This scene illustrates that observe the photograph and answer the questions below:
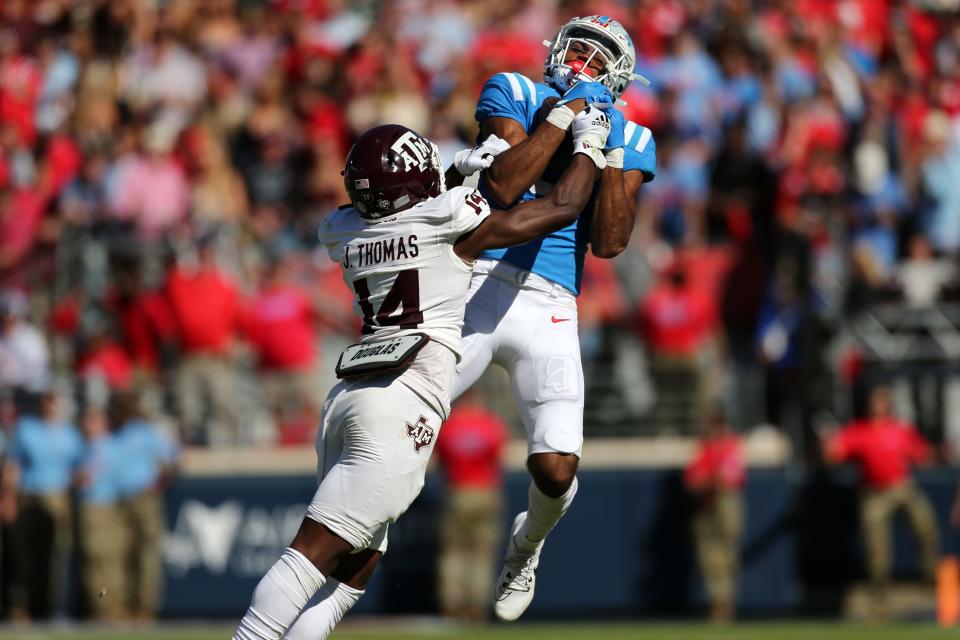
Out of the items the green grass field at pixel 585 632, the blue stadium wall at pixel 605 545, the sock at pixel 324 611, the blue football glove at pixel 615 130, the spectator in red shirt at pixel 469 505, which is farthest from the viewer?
the blue stadium wall at pixel 605 545

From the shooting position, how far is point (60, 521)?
589 inches

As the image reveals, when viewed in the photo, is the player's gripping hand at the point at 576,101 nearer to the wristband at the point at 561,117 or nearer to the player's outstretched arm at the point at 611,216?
the wristband at the point at 561,117

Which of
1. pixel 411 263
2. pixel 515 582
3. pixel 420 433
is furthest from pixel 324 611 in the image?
pixel 411 263

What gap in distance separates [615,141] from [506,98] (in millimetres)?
551

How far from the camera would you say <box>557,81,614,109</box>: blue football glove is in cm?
741

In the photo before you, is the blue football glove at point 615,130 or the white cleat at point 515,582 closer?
the blue football glove at point 615,130

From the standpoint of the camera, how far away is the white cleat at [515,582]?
25.8ft

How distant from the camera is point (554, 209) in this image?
696cm

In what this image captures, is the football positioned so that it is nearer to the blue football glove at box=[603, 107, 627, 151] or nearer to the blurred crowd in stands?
the blue football glove at box=[603, 107, 627, 151]

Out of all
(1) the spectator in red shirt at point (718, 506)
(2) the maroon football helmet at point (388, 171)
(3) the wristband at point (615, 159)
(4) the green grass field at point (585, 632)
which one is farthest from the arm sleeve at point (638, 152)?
(1) the spectator in red shirt at point (718, 506)

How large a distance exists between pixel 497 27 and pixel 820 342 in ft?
14.9

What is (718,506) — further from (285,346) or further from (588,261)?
(285,346)

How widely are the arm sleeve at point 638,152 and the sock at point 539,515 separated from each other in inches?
57.1

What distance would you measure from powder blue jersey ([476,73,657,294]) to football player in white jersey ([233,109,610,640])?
686 mm
